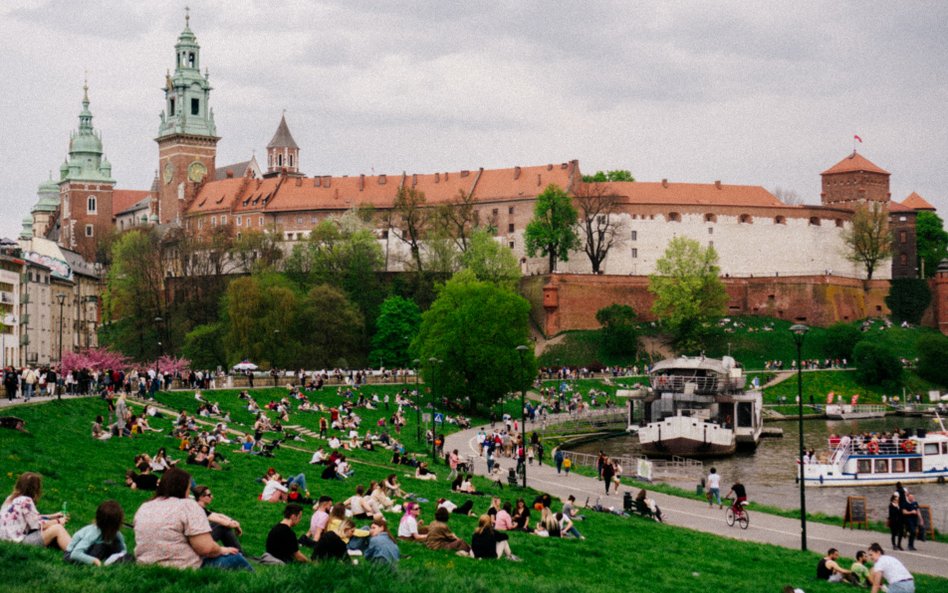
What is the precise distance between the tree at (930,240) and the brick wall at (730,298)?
20.7 metres

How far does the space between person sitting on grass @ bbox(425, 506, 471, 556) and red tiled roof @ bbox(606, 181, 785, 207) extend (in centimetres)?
9903

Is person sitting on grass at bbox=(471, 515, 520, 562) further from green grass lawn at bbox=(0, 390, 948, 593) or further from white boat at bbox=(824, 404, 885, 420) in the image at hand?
white boat at bbox=(824, 404, 885, 420)

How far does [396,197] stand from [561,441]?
55.0 metres

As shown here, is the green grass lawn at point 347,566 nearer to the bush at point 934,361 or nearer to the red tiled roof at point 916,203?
the bush at point 934,361

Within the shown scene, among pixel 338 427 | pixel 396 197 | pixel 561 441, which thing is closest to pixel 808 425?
pixel 561 441

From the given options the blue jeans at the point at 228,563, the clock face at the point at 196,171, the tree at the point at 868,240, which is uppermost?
the clock face at the point at 196,171

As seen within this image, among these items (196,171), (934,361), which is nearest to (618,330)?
(934,361)

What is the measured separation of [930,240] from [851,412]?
5607 centimetres

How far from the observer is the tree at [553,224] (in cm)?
10881

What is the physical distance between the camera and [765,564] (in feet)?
79.2

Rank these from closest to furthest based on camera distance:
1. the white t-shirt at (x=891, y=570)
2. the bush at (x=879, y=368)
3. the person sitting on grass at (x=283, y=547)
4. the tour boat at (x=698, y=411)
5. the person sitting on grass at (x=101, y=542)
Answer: the person sitting on grass at (x=101, y=542) < the person sitting on grass at (x=283, y=547) < the white t-shirt at (x=891, y=570) < the tour boat at (x=698, y=411) < the bush at (x=879, y=368)

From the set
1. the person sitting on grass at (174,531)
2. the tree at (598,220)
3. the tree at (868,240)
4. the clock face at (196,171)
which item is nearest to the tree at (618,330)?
the tree at (598,220)

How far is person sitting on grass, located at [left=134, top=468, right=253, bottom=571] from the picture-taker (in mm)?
13523

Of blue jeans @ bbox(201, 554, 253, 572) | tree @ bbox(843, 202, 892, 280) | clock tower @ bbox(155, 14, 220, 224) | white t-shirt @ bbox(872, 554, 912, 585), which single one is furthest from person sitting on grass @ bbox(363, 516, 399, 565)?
clock tower @ bbox(155, 14, 220, 224)
